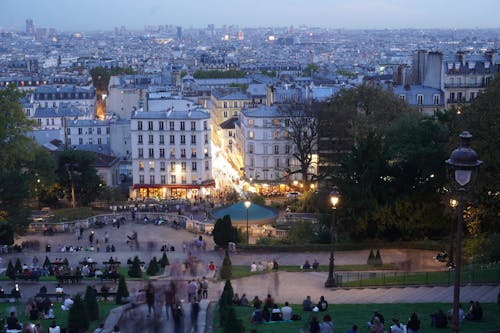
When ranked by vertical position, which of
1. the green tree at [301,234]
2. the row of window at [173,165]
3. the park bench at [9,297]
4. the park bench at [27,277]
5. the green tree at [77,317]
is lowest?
the row of window at [173,165]

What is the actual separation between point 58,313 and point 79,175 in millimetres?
30629

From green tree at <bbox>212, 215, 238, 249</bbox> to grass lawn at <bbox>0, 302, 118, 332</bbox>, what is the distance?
12088 mm

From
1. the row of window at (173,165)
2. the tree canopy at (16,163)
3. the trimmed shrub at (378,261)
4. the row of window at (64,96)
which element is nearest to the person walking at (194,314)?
the trimmed shrub at (378,261)

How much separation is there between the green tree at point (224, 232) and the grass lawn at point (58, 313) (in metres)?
12.1

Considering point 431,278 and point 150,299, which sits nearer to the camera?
point 150,299

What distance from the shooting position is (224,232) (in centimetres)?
3700

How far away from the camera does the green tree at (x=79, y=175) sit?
53.3 m

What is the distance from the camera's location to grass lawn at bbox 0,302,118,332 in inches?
848

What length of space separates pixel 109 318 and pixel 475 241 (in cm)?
1470

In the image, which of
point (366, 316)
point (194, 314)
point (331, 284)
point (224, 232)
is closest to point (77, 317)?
point (194, 314)

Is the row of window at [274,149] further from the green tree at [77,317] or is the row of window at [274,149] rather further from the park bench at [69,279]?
the green tree at [77,317]

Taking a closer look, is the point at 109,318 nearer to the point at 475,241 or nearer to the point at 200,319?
the point at 200,319

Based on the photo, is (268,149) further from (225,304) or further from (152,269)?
(225,304)

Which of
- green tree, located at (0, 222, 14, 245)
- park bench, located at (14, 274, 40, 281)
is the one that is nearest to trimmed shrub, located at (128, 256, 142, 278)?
park bench, located at (14, 274, 40, 281)
